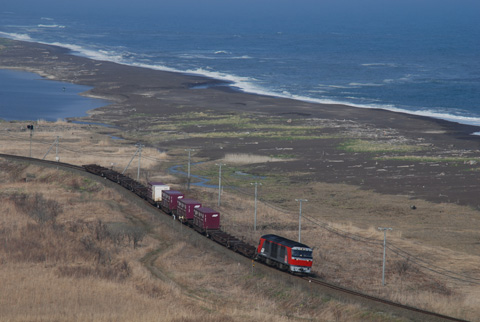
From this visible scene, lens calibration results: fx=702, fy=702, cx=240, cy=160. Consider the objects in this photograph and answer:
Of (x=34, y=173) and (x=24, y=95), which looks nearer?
(x=34, y=173)

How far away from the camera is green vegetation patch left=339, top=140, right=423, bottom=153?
99.1m

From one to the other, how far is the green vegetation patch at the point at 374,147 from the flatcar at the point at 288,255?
51061 millimetres

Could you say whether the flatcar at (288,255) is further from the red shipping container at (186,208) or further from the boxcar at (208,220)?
the red shipping container at (186,208)

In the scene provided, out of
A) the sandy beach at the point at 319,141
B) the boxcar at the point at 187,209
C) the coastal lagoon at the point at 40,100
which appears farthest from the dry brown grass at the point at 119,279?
the coastal lagoon at the point at 40,100

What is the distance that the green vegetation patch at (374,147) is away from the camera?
99125 millimetres

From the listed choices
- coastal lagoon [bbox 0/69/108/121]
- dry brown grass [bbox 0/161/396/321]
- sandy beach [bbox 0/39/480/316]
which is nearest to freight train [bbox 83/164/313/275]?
dry brown grass [bbox 0/161/396/321]

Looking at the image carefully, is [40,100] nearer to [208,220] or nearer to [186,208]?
[186,208]

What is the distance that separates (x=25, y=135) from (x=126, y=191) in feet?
140

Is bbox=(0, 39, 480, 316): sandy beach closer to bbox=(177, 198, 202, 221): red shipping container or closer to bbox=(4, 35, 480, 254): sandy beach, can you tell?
bbox=(4, 35, 480, 254): sandy beach

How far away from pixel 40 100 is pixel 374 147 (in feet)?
251

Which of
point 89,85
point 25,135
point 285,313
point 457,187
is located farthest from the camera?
point 89,85

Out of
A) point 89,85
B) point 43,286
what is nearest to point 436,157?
point 43,286

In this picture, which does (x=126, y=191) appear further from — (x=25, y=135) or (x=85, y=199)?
Result: (x=25, y=135)

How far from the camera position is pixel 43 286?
4503 centimetres
